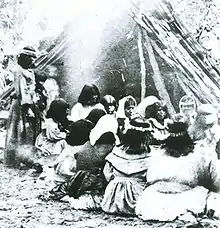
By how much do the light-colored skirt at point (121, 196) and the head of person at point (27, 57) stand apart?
841 millimetres

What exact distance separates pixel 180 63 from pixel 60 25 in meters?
0.70

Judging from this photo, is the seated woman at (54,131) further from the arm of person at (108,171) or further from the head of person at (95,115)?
the arm of person at (108,171)

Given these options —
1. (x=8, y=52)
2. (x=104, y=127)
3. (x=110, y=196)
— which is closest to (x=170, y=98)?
(x=104, y=127)

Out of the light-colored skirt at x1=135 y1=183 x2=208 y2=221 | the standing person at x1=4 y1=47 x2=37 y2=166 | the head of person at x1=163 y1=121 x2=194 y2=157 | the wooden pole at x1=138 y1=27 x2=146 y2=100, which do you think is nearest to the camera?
the light-colored skirt at x1=135 y1=183 x2=208 y2=221

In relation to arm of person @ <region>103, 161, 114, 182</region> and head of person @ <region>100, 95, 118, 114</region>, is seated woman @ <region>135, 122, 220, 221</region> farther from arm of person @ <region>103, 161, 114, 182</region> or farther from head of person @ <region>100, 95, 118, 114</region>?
head of person @ <region>100, 95, 118, 114</region>

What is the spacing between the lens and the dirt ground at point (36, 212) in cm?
249

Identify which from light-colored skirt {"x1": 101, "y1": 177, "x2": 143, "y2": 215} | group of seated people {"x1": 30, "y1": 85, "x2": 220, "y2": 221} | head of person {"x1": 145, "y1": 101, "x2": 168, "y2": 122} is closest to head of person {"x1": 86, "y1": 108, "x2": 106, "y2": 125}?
group of seated people {"x1": 30, "y1": 85, "x2": 220, "y2": 221}

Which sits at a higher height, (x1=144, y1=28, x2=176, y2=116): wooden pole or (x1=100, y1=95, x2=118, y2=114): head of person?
(x1=144, y1=28, x2=176, y2=116): wooden pole

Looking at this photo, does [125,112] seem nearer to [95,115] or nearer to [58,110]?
[95,115]

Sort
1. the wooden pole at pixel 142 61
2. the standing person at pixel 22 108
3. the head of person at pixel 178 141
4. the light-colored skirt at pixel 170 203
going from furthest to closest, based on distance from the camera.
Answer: the standing person at pixel 22 108, the wooden pole at pixel 142 61, the head of person at pixel 178 141, the light-colored skirt at pixel 170 203

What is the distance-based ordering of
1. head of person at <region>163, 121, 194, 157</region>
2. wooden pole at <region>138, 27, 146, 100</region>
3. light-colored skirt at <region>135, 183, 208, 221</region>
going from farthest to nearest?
wooden pole at <region>138, 27, 146, 100</region> < head of person at <region>163, 121, 194, 157</region> < light-colored skirt at <region>135, 183, 208, 221</region>

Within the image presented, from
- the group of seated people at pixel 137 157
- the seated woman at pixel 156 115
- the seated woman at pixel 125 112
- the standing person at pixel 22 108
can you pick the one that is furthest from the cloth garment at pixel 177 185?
the standing person at pixel 22 108

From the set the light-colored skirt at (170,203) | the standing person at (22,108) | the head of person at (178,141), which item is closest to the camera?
the light-colored skirt at (170,203)

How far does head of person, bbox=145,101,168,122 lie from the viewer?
262cm
